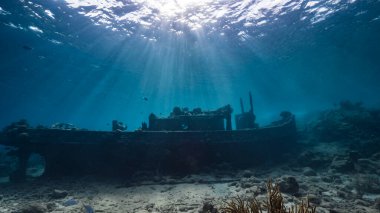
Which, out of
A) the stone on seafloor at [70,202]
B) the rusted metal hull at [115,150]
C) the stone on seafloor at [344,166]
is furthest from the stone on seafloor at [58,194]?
the stone on seafloor at [344,166]

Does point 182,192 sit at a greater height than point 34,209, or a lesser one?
lesser

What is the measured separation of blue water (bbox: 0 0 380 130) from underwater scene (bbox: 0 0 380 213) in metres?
0.17

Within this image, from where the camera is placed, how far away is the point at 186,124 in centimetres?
1464

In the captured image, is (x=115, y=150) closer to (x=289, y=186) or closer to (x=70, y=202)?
(x=70, y=202)

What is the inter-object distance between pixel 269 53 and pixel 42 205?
31.2 m

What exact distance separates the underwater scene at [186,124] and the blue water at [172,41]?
17 cm

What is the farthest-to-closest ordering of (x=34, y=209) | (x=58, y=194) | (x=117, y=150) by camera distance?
(x=117, y=150) < (x=58, y=194) < (x=34, y=209)

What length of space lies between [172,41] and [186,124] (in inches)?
574

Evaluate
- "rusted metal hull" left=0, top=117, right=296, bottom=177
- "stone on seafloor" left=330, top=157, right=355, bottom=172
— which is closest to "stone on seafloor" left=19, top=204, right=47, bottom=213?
"rusted metal hull" left=0, top=117, right=296, bottom=177

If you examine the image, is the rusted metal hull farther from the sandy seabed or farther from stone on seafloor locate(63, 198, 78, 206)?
stone on seafloor locate(63, 198, 78, 206)

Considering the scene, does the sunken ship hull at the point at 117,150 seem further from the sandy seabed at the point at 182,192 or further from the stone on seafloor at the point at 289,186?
the stone on seafloor at the point at 289,186

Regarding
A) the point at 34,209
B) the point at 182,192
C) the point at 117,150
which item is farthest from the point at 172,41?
the point at 34,209

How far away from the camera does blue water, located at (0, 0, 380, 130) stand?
775 inches

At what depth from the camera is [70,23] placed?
20875mm
